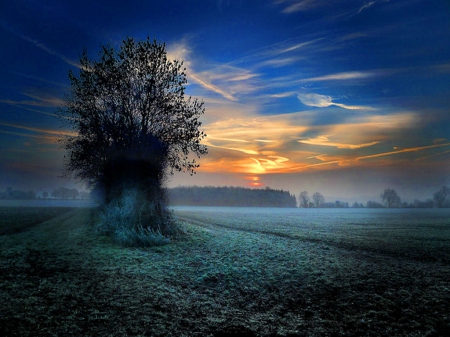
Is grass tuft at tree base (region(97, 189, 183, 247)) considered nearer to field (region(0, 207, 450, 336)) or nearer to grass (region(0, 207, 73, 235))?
field (region(0, 207, 450, 336))

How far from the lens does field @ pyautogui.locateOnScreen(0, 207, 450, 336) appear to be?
615cm

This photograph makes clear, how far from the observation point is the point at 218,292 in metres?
8.60

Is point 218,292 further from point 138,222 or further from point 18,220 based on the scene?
point 18,220

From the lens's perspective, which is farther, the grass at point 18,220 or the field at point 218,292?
the grass at point 18,220

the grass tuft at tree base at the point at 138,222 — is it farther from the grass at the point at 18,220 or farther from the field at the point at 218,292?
the grass at the point at 18,220

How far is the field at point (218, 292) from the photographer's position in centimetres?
615

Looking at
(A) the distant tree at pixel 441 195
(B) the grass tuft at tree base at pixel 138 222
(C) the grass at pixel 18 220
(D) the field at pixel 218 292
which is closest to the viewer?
(D) the field at pixel 218 292

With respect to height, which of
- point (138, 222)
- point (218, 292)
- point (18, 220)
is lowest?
point (218, 292)

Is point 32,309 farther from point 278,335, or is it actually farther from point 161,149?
point 161,149

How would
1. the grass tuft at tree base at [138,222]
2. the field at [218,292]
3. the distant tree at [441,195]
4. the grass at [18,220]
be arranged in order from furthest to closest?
the distant tree at [441,195], the grass at [18,220], the grass tuft at tree base at [138,222], the field at [218,292]

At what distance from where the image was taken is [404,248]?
1672cm

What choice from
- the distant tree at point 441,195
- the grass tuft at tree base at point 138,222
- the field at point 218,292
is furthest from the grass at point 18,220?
the distant tree at point 441,195

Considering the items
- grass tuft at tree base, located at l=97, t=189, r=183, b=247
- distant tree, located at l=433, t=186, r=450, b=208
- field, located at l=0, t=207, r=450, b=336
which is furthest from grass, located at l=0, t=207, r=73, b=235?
distant tree, located at l=433, t=186, r=450, b=208

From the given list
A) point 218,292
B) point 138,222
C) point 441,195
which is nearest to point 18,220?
point 138,222
